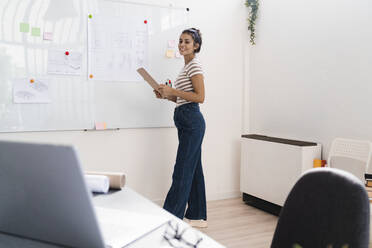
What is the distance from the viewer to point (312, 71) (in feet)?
11.1

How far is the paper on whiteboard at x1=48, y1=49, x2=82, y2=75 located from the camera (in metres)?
3.11

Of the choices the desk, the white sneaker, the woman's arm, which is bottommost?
the white sneaker

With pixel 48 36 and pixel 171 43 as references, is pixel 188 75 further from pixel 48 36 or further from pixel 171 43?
pixel 48 36

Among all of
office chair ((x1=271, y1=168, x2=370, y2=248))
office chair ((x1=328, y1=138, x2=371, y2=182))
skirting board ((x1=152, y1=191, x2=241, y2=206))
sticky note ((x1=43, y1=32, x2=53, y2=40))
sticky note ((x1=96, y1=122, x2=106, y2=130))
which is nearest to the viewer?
office chair ((x1=271, y1=168, x2=370, y2=248))

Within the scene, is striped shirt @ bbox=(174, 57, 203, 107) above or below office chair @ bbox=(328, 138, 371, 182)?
above

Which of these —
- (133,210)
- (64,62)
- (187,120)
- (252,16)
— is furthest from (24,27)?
Result: (133,210)

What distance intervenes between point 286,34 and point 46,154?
3326mm

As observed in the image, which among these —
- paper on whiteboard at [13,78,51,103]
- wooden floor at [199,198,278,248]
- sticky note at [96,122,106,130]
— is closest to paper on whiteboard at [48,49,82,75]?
paper on whiteboard at [13,78,51,103]

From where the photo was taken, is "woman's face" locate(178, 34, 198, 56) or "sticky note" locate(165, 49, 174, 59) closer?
"woman's face" locate(178, 34, 198, 56)

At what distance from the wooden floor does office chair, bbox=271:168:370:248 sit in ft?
6.04

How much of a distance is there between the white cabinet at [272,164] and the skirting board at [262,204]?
0.07 metres

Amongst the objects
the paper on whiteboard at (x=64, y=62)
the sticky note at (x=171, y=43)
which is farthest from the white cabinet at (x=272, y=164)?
the paper on whiteboard at (x=64, y=62)

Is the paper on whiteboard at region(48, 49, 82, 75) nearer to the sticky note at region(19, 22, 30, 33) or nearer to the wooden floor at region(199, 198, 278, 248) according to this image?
the sticky note at region(19, 22, 30, 33)

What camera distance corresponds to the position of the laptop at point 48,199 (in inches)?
Answer: 28.8
